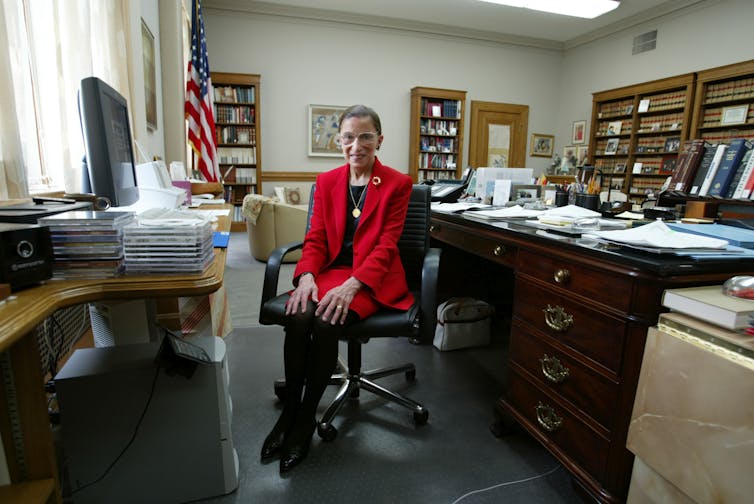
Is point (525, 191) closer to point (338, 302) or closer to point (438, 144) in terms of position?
point (338, 302)

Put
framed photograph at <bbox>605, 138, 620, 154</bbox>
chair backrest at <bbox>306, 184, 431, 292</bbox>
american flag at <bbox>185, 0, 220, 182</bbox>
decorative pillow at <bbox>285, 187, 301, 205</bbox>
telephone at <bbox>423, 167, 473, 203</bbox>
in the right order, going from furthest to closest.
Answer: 1. framed photograph at <bbox>605, 138, 620, 154</bbox>
2. decorative pillow at <bbox>285, 187, 301, 205</bbox>
3. american flag at <bbox>185, 0, 220, 182</bbox>
4. telephone at <bbox>423, 167, 473, 203</bbox>
5. chair backrest at <bbox>306, 184, 431, 292</bbox>

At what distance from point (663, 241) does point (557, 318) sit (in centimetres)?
36

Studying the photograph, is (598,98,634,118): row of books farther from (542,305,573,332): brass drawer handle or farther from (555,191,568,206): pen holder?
(542,305,573,332): brass drawer handle

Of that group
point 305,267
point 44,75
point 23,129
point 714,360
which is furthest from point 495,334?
point 44,75

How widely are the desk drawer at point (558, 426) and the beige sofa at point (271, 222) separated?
2964 mm

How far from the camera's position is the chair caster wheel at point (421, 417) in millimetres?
1581

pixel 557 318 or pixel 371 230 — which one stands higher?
pixel 371 230

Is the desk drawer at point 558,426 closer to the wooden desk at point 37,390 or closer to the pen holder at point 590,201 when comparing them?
the pen holder at point 590,201

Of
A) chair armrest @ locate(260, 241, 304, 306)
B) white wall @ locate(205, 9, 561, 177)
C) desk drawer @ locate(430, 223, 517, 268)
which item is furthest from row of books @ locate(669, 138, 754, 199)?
white wall @ locate(205, 9, 561, 177)

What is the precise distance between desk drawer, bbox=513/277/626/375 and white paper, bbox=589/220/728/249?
0.20 m

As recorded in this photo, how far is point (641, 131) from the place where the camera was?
5539 millimetres

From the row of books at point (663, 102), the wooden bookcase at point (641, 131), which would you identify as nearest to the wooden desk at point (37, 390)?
the wooden bookcase at point (641, 131)

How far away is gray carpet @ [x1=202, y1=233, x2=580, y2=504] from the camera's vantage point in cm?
126

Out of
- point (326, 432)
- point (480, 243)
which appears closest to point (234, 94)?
point (480, 243)
